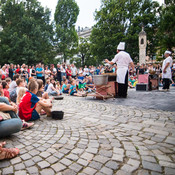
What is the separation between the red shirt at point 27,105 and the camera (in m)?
4.04

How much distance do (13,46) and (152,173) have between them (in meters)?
28.4

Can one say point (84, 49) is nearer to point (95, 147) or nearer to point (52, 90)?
point (52, 90)

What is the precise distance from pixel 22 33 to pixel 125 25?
65.1 ft

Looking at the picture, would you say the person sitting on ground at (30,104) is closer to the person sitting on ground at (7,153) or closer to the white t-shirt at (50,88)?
the person sitting on ground at (7,153)

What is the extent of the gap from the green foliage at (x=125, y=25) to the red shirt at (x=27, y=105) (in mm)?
27108

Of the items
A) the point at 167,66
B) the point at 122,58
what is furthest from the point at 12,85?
the point at 167,66

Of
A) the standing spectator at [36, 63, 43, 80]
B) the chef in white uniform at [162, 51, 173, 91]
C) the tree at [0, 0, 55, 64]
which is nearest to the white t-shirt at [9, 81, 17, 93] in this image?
the standing spectator at [36, 63, 43, 80]

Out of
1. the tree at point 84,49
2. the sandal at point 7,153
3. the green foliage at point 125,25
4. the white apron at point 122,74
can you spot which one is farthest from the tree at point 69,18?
the sandal at point 7,153

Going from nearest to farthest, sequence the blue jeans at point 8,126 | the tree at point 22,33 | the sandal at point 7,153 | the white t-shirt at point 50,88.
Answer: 1. the sandal at point 7,153
2. the blue jeans at point 8,126
3. the white t-shirt at point 50,88
4. the tree at point 22,33

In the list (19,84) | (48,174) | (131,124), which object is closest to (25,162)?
(48,174)

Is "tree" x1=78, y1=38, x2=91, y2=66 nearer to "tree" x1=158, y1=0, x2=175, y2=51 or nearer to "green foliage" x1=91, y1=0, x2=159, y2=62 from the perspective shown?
"green foliage" x1=91, y1=0, x2=159, y2=62

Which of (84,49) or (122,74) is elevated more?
(84,49)

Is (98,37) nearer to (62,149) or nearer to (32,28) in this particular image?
(32,28)

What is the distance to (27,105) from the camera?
409 cm
